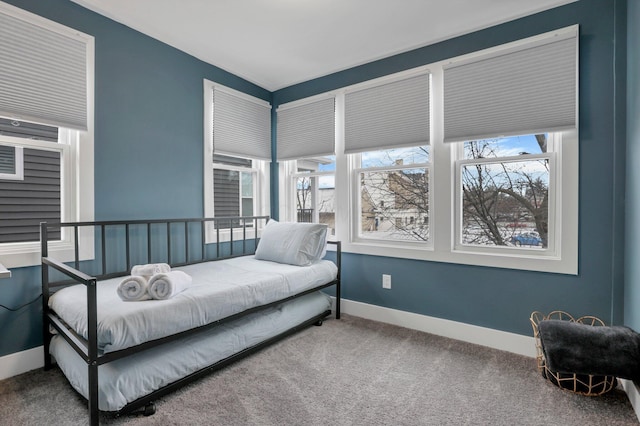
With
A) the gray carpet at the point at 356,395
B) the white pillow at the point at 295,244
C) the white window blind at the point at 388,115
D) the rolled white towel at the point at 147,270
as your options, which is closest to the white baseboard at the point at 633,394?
the gray carpet at the point at 356,395

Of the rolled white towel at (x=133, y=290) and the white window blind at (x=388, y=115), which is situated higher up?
the white window blind at (x=388, y=115)

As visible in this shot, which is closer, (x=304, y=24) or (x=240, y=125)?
(x=304, y=24)

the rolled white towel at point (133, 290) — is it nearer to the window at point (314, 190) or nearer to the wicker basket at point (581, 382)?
the window at point (314, 190)

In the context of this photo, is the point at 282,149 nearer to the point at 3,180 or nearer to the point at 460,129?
the point at 460,129

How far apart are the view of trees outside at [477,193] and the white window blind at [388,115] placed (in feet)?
0.54

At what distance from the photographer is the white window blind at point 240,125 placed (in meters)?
3.15

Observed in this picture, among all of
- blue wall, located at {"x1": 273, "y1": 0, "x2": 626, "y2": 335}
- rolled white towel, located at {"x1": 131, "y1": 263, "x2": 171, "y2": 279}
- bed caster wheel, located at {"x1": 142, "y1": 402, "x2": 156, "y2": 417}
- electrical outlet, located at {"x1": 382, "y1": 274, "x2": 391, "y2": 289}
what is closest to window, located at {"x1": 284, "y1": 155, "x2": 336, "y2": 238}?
electrical outlet, located at {"x1": 382, "y1": 274, "x2": 391, "y2": 289}

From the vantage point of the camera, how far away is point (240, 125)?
336cm

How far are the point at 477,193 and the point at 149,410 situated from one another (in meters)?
2.59

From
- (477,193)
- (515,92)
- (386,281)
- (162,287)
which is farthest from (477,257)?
(162,287)

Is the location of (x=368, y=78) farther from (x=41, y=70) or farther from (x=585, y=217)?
(x=41, y=70)

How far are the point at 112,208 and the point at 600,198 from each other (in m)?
3.31

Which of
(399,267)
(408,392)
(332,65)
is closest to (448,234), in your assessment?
(399,267)

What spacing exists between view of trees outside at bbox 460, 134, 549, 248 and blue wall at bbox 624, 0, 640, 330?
0.46 metres
